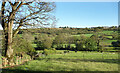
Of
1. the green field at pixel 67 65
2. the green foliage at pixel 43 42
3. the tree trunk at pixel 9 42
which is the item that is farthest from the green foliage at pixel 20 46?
the green foliage at pixel 43 42

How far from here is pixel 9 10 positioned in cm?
850

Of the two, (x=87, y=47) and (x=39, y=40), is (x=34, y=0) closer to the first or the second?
(x=39, y=40)

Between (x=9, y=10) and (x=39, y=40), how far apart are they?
329 inches

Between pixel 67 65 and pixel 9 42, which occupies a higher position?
pixel 9 42

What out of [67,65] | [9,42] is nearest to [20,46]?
[9,42]

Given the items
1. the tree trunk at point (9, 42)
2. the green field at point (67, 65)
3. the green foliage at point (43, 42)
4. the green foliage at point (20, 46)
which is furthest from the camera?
the green foliage at point (43, 42)

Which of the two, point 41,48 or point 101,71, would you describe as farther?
point 41,48

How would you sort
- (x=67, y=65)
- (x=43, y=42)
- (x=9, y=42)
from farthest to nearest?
(x=43, y=42), (x=9, y=42), (x=67, y=65)

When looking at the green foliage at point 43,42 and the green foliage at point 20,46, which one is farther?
the green foliage at point 43,42

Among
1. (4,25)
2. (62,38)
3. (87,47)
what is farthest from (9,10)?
(87,47)

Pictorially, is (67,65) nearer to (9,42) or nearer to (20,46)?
(9,42)

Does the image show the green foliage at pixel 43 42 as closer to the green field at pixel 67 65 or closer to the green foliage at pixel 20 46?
the green foliage at pixel 20 46

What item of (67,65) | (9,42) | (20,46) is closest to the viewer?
(67,65)

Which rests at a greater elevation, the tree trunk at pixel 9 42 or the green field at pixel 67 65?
the tree trunk at pixel 9 42
